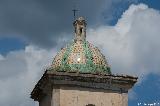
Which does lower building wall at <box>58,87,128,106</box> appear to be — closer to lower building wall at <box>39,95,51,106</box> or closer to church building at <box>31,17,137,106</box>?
church building at <box>31,17,137,106</box>

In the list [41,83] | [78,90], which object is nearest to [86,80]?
[78,90]

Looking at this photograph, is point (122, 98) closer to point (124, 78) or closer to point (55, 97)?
point (124, 78)

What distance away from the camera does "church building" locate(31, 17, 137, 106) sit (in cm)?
2455

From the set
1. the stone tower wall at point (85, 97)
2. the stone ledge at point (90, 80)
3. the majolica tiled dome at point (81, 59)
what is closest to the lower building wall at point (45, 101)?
the stone ledge at point (90, 80)

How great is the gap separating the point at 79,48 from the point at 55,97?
311cm

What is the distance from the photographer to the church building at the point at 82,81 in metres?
24.5

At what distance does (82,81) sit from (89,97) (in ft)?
2.86

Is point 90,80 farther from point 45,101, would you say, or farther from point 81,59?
point 45,101

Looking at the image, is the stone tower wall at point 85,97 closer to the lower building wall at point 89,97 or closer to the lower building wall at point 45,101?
the lower building wall at point 89,97

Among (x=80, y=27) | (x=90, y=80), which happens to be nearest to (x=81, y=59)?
(x=90, y=80)

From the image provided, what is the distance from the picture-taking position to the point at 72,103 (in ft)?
80.1

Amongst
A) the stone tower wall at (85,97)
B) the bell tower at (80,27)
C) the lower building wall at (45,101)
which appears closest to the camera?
the stone tower wall at (85,97)

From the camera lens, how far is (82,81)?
24.9 m

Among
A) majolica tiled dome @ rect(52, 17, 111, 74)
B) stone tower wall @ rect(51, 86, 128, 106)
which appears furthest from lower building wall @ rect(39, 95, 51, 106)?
majolica tiled dome @ rect(52, 17, 111, 74)
